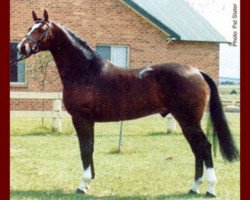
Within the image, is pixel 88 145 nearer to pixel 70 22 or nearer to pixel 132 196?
pixel 132 196

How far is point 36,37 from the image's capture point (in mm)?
7059

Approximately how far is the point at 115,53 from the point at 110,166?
9.91m

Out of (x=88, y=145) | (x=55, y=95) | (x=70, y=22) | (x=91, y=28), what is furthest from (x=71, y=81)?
(x=91, y=28)

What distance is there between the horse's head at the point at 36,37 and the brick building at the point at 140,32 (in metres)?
7.36

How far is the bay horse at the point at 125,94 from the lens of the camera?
7.32 metres

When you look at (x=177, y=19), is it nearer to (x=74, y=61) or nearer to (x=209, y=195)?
(x=74, y=61)

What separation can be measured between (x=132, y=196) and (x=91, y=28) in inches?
405

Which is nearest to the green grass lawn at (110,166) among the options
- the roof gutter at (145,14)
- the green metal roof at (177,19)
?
the roof gutter at (145,14)

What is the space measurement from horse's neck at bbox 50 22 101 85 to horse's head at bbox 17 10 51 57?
22cm

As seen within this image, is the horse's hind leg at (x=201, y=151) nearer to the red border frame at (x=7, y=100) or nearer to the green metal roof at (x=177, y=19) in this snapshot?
the red border frame at (x=7, y=100)

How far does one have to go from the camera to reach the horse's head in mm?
6959

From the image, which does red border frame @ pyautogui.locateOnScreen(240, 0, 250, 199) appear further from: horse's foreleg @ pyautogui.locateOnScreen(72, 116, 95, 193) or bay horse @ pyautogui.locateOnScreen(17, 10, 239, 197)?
horse's foreleg @ pyautogui.locateOnScreen(72, 116, 95, 193)

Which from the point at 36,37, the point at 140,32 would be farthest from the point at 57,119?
the point at 140,32

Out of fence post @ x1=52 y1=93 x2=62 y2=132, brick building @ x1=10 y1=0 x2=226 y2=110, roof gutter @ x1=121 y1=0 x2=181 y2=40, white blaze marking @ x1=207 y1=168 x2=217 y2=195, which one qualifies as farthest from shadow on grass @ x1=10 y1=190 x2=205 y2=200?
roof gutter @ x1=121 y1=0 x2=181 y2=40
